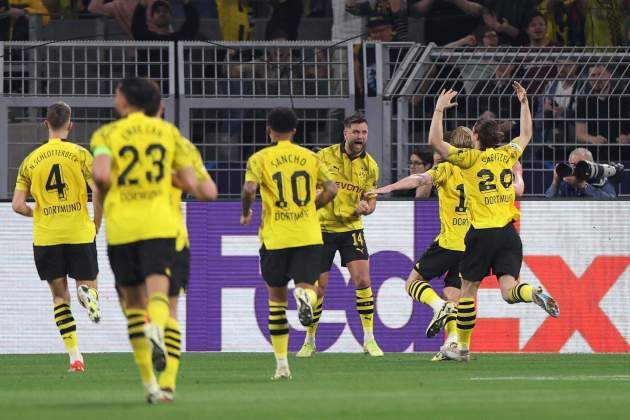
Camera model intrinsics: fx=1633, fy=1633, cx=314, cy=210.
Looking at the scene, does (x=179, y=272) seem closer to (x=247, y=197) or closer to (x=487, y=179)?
(x=247, y=197)

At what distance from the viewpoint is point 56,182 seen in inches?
523

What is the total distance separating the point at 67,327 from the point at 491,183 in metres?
3.75

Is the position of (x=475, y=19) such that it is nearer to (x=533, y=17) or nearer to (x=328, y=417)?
(x=533, y=17)

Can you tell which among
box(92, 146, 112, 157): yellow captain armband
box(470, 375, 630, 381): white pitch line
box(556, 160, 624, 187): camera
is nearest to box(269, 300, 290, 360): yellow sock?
box(470, 375, 630, 381): white pitch line

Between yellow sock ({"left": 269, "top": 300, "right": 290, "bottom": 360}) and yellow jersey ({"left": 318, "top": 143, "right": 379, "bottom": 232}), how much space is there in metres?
3.77

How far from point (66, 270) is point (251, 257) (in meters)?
3.46

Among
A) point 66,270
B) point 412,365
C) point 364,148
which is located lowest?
point 412,365

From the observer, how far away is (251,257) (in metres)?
16.7

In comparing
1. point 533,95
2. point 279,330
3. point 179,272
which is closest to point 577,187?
point 533,95

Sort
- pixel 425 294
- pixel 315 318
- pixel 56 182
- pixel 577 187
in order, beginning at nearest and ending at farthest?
pixel 56 182, pixel 425 294, pixel 315 318, pixel 577 187

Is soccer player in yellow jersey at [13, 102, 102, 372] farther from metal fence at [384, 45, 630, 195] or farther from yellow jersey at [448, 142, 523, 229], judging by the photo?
metal fence at [384, 45, 630, 195]

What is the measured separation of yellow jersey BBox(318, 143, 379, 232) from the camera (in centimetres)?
1541

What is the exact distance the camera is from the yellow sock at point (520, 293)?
45.1ft

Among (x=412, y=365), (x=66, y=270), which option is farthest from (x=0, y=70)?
(x=412, y=365)
